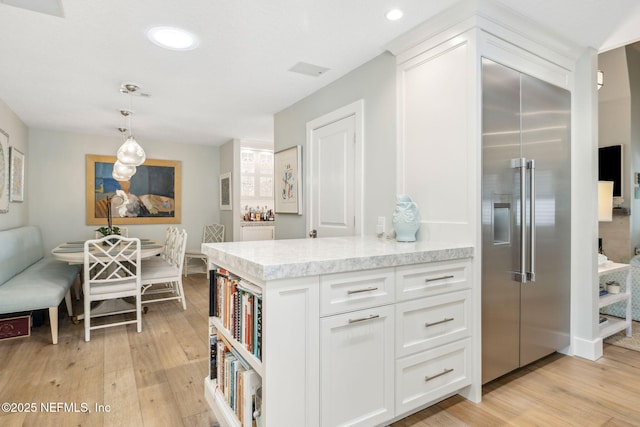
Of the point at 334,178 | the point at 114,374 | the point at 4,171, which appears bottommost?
the point at 114,374

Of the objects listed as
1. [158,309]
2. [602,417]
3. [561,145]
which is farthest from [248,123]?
[602,417]

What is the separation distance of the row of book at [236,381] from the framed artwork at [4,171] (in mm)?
3558

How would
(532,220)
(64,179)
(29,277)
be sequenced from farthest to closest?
(64,179) → (29,277) → (532,220)

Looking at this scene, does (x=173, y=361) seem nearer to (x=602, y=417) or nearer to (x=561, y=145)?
(x=602, y=417)

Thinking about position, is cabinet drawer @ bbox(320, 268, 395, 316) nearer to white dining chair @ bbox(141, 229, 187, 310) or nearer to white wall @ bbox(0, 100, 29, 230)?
white dining chair @ bbox(141, 229, 187, 310)

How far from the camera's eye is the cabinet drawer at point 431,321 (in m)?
1.74

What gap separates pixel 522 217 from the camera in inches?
88.8

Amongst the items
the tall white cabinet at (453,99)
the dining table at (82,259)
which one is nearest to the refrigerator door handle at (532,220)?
the tall white cabinet at (453,99)

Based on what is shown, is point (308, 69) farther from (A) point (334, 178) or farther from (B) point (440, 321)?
(B) point (440, 321)

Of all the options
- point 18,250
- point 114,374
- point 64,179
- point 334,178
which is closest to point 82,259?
point 18,250

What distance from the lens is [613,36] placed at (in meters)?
2.47

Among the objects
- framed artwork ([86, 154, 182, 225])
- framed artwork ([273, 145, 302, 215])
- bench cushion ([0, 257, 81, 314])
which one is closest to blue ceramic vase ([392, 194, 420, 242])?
framed artwork ([273, 145, 302, 215])

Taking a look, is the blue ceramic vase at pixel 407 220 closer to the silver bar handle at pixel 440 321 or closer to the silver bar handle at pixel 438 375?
the silver bar handle at pixel 440 321

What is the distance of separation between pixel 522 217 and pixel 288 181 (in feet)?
8.01
